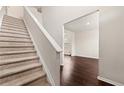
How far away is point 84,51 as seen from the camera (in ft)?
26.1

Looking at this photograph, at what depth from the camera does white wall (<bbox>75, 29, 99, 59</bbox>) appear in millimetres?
7035

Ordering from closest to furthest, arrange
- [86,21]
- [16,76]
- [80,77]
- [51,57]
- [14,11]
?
[16,76]
[51,57]
[80,77]
[86,21]
[14,11]

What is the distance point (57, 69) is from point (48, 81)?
38 centimetres

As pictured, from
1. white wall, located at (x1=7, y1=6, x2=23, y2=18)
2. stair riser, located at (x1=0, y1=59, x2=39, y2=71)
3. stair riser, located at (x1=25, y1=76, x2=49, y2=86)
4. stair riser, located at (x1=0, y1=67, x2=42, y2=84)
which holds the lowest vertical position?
stair riser, located at (x1=25, y1=76, x2=49, y2=86)

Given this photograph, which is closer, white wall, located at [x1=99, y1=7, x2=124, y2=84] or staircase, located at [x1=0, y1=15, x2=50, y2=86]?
staircase, located at [x1=0, y1=15, x2=50, y2=86]

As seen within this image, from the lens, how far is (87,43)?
7703mm

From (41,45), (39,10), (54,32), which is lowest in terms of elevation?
(41,45)

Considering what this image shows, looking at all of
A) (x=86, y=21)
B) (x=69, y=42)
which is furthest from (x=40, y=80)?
(x=69, y=42)

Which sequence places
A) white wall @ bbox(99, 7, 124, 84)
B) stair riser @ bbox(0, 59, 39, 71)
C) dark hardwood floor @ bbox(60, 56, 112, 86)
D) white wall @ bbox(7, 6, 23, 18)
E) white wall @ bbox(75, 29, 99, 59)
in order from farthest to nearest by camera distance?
1. white wall @ bbox(75, 29, 99, 59)
2. white wall @ bbox(7, 6, 23, 18)
3. dark hardwood floor @ bbox(60, 56, 112, 86)
4. white wall @ bbox(99, 7, 124, 84)
5. stair riser @ bbox(0, 59, 39, 71)

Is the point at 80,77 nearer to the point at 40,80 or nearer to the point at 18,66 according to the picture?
the point at 40,80

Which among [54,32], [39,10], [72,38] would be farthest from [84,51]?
[39,10]

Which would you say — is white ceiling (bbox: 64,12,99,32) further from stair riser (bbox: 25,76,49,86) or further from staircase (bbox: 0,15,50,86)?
stair riser (bbox: 25,76,49,86)

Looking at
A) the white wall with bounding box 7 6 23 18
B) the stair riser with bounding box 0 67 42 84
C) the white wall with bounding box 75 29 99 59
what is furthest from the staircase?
the white wall with bounding box 75 29 99 59
